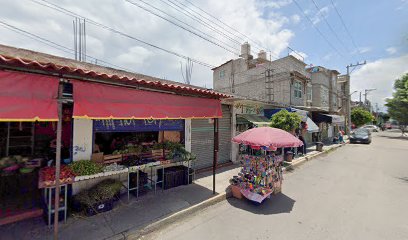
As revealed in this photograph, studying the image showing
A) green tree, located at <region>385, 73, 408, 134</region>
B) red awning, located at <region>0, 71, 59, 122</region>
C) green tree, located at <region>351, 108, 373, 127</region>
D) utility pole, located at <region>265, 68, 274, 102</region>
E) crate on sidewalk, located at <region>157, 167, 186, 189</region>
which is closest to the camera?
red awning, located at <region>0, 71, 59, 122</region>

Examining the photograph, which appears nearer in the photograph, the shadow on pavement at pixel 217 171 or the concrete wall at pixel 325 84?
the shadow on pavement at pixel 217 171

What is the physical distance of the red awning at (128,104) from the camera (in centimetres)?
393

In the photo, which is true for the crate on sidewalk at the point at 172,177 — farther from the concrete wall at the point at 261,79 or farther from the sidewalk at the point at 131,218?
the concrete wall at the point at 261,79

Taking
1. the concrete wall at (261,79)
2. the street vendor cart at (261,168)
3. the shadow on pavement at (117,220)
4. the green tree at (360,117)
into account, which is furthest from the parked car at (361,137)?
the shadow on pavement at (117,220)

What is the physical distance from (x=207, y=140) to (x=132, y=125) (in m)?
4.17

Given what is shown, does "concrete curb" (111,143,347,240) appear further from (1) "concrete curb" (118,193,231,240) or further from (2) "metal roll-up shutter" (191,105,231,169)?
(2) "metal roll-up shutter" (191,105,231,169)

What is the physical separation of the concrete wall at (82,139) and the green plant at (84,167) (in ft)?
1.14

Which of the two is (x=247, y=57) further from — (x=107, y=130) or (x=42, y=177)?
(x=42, y=177)

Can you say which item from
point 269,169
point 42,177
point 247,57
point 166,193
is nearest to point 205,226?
point 166,193

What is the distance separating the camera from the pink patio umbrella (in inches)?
227

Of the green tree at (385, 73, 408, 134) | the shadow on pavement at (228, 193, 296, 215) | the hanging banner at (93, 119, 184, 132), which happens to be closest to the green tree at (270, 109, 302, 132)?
the shadow on pavement at (228, 193, 296, 215)

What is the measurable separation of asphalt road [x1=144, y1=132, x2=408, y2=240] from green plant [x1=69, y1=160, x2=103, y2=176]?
7.42 ft

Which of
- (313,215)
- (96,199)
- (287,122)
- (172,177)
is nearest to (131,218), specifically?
(96,199)

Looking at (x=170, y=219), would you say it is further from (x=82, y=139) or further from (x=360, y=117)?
(x=360, y=117)
